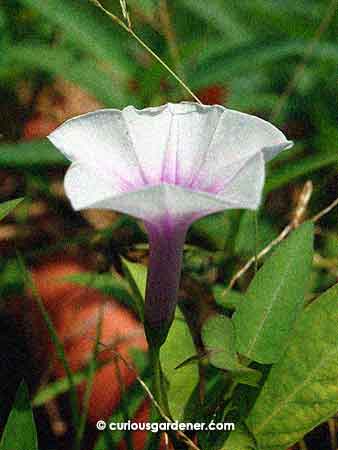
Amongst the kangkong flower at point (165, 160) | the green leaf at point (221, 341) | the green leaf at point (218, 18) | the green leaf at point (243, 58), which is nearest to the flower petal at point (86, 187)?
the kangkong flower at point (165, 160)

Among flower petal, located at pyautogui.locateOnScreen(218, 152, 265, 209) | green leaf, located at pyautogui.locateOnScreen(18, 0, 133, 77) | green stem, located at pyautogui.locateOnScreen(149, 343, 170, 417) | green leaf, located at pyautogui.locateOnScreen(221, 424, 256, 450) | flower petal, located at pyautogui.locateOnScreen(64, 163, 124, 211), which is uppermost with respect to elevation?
flower petal, located at pyautogui.locateOnScreen(218, 152, 265, 209)

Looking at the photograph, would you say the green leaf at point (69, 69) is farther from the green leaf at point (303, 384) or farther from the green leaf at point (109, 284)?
the green leaf at point (303, 384)

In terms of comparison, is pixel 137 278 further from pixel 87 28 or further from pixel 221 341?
pixel 87 28

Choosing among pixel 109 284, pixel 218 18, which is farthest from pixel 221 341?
pixel 218 18

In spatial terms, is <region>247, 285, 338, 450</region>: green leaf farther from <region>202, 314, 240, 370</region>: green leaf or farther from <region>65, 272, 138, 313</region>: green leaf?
<region>65, 272, 138, 313</region>: green leaf

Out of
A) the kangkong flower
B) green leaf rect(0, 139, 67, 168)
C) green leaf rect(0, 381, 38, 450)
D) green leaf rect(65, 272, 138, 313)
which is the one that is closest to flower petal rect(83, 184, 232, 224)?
the kangkong flower

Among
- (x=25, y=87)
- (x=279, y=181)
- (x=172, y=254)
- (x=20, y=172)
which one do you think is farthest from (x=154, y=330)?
(x=25, y=87)

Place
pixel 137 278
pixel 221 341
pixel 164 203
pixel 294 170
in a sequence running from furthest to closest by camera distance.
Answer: pixel 294 170, pixel 137 278, pixel 221 341, pixel 164 203
